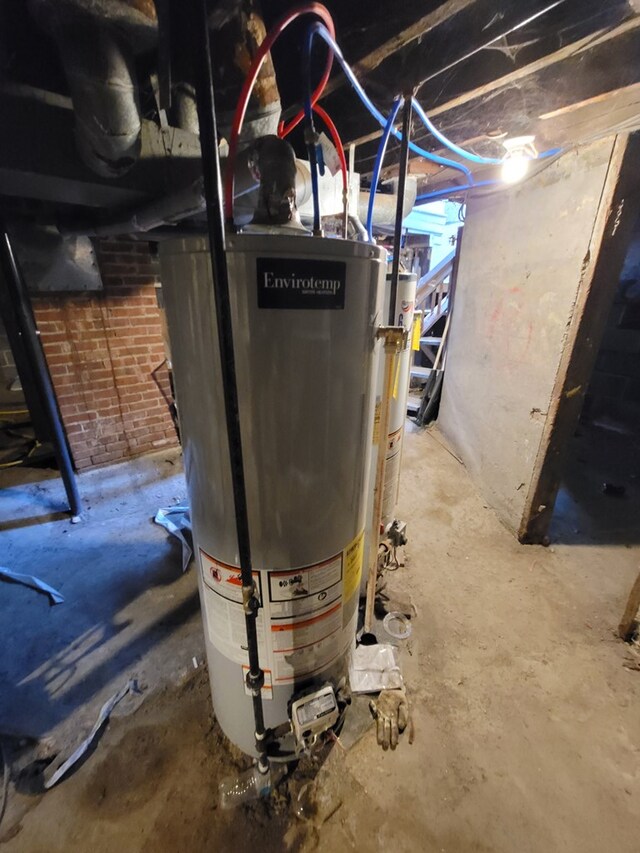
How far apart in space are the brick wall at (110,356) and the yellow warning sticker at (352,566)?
2.67 m

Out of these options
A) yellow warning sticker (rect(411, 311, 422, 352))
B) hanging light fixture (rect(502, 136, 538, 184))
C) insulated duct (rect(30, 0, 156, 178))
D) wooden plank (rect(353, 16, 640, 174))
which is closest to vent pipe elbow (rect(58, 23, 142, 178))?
insulated duct (rect(30, 0, 156, 178))

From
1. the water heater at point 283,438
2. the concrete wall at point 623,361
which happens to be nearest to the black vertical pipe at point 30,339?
the water heater at point 283,438

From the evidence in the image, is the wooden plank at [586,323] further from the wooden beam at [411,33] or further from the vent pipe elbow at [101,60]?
the vent pipe elbow at [101,60]

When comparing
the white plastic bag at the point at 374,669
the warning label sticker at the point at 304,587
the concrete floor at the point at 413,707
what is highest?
the warning label sticker at the point at 304,587

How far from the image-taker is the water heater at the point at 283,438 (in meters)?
0.62

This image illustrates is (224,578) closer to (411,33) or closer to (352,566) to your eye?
(352,566)

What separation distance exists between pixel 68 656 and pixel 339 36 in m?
2.44

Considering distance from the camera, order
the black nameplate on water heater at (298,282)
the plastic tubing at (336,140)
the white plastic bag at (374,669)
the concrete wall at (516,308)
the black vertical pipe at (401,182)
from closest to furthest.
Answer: the black nameplate on water heater at (298,282)
the plastic tubing at (336,140)
the black vertical pipe at (401,182)
the white plastic bag at (374,669)
the concrete wall at (516,308)

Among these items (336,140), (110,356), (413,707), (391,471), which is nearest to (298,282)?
(336,140)

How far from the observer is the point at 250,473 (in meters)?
0.73

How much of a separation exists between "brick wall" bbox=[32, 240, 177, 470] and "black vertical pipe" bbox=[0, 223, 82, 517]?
442mm

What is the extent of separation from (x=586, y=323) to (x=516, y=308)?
19.5 inches

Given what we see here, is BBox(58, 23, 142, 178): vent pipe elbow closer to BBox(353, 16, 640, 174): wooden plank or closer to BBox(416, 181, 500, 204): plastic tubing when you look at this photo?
BBox(353, 16, 640, 174): wooden plank

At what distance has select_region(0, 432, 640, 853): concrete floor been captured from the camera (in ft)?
3.26
